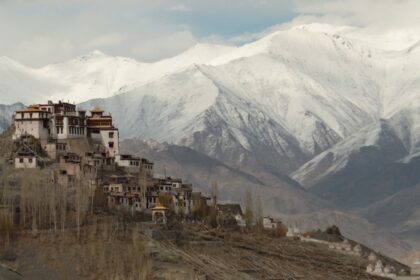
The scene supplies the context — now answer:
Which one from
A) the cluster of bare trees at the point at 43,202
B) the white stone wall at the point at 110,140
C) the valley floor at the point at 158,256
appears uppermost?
the white stone wall at the point at 110,140

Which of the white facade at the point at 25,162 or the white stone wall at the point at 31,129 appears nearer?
the white facade at the point at 25,162

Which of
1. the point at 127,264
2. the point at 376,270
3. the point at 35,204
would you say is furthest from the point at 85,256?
the point at 376,270

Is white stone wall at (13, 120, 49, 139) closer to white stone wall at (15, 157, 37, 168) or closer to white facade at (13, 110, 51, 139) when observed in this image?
white facade at (13, 110, 51, 139)

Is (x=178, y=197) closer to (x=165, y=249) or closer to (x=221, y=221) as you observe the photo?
(x=221, y=221)

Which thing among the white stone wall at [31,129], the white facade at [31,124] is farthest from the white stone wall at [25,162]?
the white facade at [31,124]

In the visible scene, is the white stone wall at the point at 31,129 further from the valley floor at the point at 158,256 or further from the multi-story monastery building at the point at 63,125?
the valley floor at the point at 158,256

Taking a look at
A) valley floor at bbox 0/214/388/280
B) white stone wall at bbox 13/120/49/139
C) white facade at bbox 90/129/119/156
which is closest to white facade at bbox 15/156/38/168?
white stone wall at bbox 13/120/49/139

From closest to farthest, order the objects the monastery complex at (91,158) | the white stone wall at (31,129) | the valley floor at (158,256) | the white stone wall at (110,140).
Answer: the valley floor at (158,256) → the monastery complex at (91,158) → the white stone wall at (31,129) → the white stone wall at (110,140)

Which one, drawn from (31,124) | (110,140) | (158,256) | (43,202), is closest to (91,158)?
(110,140)

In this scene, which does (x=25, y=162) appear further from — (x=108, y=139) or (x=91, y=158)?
(x=108, y=139)

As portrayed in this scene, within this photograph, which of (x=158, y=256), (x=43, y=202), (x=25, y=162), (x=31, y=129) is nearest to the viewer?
(x=158, y=256)

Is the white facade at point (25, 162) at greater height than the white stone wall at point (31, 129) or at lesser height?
lesser

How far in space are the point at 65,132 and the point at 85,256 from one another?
41.7 m

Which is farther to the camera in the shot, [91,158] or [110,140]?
[110,140]
